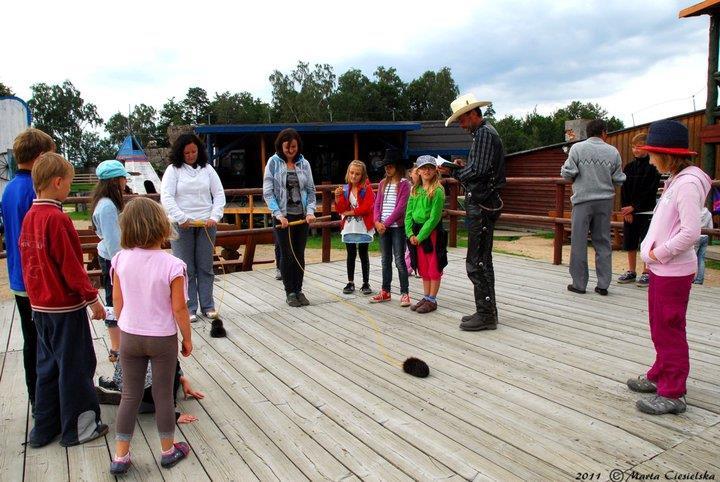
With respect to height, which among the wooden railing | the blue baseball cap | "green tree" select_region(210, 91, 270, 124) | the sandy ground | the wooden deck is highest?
"green tree" select_region(210, 91, 270, 124)

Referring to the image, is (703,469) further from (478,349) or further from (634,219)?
(634,219)

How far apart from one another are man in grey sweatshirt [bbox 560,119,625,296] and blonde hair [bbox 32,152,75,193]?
4253 mm

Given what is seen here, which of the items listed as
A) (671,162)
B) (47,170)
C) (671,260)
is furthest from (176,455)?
(671,162)

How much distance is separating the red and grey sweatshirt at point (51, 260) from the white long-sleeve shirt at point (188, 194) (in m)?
2.04

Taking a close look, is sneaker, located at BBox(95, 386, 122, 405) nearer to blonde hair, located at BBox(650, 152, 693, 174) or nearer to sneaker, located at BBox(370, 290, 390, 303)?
sneaker, located at BBox(370, 290, 390, 303)

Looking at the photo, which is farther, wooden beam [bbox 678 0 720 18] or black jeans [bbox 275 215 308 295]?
wooden beam [bbox 678 0 720 18]

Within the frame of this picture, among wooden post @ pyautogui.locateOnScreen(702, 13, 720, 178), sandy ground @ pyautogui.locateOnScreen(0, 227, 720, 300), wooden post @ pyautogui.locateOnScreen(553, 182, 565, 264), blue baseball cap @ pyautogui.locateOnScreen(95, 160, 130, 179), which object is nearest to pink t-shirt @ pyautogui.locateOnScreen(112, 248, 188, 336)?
blue baseball cap @ pyautogui.locateOnScreen(95, 160, 130, 179)

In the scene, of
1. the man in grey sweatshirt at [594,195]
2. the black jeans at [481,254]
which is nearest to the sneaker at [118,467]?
the black jeans at [481,254]

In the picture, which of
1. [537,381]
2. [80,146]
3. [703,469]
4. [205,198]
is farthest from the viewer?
[80,146]

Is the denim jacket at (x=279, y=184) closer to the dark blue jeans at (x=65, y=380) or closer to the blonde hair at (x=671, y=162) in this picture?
the dark blue jeans at (x=65, y=380)

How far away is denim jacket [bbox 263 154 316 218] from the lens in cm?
517

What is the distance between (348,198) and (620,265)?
26.2 ft

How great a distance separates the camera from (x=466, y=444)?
2.56 m

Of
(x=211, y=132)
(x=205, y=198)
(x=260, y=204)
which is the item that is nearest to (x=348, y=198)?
(x=205, y=198)
